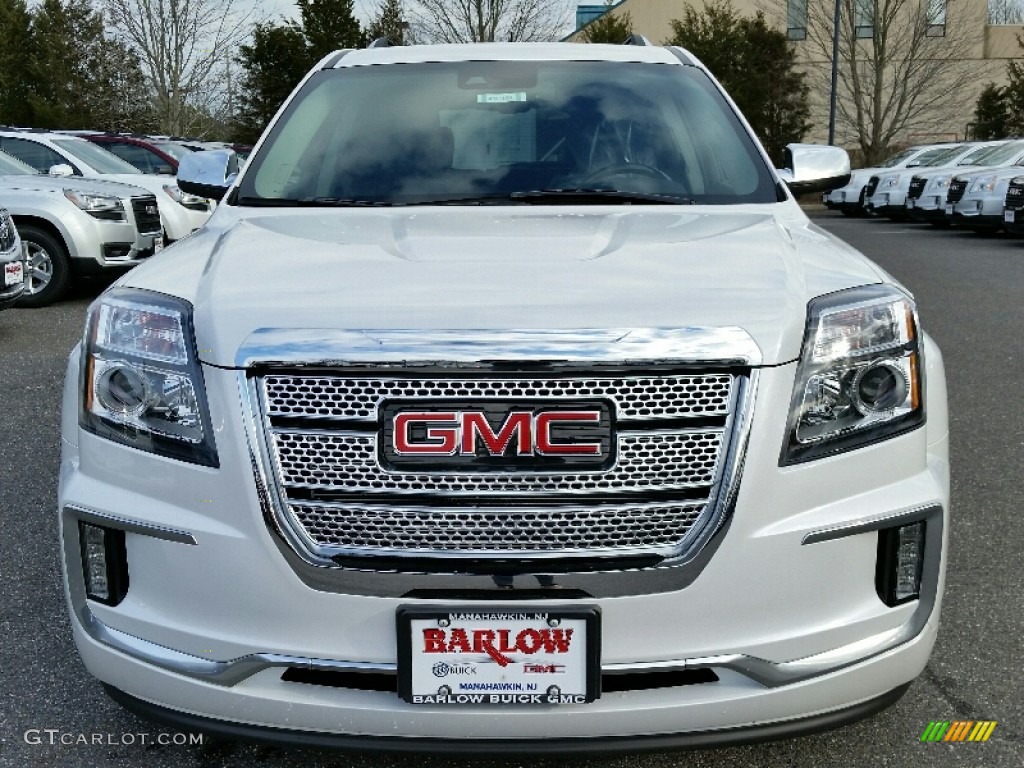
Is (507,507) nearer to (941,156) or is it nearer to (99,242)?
(99,242)

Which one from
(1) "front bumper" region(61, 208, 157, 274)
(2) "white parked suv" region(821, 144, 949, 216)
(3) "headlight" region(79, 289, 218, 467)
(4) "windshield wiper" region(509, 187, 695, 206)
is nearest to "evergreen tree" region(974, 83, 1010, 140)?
(2) "white parked suv" region(821, 144, 949, 216)

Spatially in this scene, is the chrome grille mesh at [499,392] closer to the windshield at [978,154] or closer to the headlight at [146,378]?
the headlight at [146,378]

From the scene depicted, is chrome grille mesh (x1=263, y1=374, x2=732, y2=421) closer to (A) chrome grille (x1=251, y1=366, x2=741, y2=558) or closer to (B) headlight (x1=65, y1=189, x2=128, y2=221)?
(A) chrome grille (x1=251, y1=366, x2=741, y2=558)

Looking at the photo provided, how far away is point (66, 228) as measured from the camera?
10.5 meters

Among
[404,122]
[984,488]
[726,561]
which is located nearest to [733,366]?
[726,561]

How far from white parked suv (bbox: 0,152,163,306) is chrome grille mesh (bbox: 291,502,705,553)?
9.29 m

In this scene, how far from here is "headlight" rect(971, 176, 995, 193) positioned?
1755cm

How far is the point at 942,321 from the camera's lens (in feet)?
31.3

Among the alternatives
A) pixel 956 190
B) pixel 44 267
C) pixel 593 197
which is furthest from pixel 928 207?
pixel 593 197

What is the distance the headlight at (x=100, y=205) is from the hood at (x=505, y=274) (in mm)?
8252

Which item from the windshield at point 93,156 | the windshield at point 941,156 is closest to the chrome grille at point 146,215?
the windshield at point 93,156

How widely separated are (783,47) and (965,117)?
1182 cm

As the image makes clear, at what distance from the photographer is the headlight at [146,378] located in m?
2.20

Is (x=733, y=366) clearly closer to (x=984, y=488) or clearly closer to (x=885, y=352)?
(x=885, y=352)
